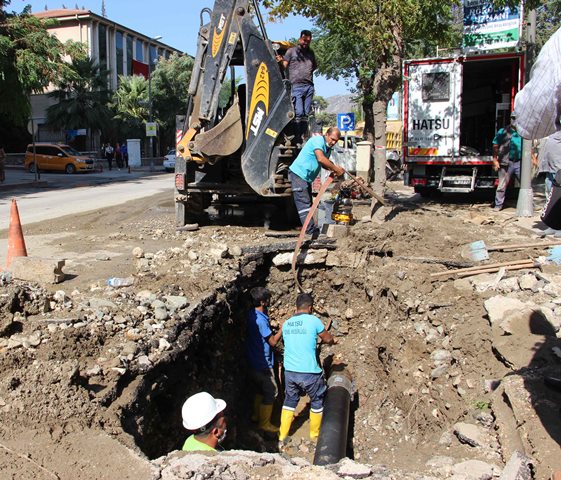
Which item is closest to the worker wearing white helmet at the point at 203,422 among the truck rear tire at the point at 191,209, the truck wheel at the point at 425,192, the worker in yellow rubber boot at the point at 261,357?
the worker in yellow rubber boot at the point at 261,357

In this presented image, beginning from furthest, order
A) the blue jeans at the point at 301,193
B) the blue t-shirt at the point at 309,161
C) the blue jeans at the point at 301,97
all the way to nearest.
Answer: the blue jeans at the point at 301,97 → the blue jeans at the point at 301,193 → the blue t-shirt at the point at 309,161

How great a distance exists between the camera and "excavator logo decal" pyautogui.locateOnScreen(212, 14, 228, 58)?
8266mm

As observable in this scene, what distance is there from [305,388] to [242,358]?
1253 millimetres

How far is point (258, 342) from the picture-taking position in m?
6.89

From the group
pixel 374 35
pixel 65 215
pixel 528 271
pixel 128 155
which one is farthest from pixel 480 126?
pixel 128 155

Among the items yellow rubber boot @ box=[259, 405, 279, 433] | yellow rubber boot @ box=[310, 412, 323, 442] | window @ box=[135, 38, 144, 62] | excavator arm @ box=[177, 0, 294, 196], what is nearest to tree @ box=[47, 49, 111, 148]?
window @ box=[135, 38, 144, 62]

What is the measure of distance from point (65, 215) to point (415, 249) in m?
8.04

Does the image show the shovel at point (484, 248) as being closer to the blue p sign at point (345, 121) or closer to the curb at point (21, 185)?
the blue p sign at point (345, 121)

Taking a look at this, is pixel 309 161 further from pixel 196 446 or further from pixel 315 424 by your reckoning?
pixel 196 446

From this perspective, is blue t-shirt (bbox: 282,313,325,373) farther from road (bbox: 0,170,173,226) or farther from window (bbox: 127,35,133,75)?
window (bbox: 127,35,133,75)

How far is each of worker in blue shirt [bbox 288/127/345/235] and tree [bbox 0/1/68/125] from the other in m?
15.0

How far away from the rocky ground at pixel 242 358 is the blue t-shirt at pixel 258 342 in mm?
247

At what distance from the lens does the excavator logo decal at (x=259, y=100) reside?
8156mm

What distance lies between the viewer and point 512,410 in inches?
173
